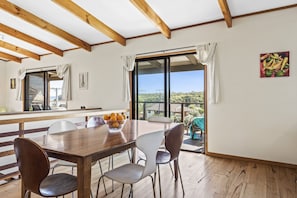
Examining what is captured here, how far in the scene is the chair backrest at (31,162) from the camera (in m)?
1.30

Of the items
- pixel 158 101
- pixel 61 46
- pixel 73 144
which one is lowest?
pixel 73 144

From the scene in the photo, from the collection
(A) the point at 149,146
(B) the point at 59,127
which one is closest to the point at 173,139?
(A) the point at 149,146

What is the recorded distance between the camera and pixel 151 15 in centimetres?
345

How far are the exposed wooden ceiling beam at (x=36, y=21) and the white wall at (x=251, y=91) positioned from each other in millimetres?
2229

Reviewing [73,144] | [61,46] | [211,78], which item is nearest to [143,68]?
[211,78]

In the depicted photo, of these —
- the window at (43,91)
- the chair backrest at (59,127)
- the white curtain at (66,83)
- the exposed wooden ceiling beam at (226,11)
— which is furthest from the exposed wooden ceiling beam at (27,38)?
the exposed wooden ceiling beam at (226,11)

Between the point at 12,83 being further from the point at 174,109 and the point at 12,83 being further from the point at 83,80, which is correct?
the point at 174,109

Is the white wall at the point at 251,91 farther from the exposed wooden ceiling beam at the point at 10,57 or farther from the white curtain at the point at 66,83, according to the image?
the exposed wooden ceiling beam at the point at 10,57

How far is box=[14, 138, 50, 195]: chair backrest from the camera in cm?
130

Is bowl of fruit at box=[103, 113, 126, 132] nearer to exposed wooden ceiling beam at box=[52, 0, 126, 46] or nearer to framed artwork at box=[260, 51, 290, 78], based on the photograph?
exposed wooden ceiling beam at box=[52, 0, 126, 46]

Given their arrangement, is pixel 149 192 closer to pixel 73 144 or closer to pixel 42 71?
pixel 73 144

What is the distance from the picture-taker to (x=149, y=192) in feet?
7.62

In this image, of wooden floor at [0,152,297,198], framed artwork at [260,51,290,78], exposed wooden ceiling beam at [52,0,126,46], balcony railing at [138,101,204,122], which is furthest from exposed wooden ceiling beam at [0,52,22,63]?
framed artwork at [260,51,290,78]

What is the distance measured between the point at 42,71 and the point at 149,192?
18.4 ft
